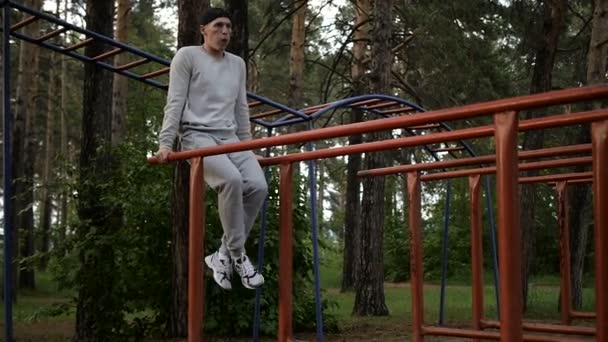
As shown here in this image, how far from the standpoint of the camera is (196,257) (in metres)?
4.04

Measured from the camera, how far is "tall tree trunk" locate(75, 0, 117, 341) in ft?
24.4

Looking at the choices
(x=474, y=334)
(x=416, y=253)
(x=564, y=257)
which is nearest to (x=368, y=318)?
(x=564, y=257)

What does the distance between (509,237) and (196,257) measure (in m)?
1.89

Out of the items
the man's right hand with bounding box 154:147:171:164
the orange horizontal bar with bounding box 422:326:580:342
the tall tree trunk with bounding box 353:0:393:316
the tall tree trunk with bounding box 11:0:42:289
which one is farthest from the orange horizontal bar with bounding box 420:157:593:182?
the tall tree trunk with bounding box 11:0:42:289

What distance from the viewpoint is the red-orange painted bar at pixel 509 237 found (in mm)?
2502

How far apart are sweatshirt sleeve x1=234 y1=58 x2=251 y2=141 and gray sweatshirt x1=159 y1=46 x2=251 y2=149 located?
113 mm

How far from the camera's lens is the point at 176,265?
740 cm

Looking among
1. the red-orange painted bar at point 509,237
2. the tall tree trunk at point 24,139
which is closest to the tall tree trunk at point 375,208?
the tall tree trunk at point 24,139

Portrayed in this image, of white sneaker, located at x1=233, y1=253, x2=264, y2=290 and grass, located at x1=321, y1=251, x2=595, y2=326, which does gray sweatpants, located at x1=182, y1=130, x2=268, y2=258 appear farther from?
grass, located at x1=321, y1=251, x2=595, y2=326

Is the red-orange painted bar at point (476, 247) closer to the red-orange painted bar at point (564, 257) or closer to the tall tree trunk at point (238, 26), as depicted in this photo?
the red-orange painted bar at point (564, 257)

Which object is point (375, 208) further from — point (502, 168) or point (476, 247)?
point (502, 168)

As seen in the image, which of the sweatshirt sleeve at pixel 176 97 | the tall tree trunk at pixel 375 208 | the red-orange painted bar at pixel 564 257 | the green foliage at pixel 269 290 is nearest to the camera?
the sweatshirt sleeve at pixel 176 97

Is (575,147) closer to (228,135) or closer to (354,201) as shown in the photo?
(228,135)

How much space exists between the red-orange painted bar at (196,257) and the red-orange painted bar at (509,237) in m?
1.82
